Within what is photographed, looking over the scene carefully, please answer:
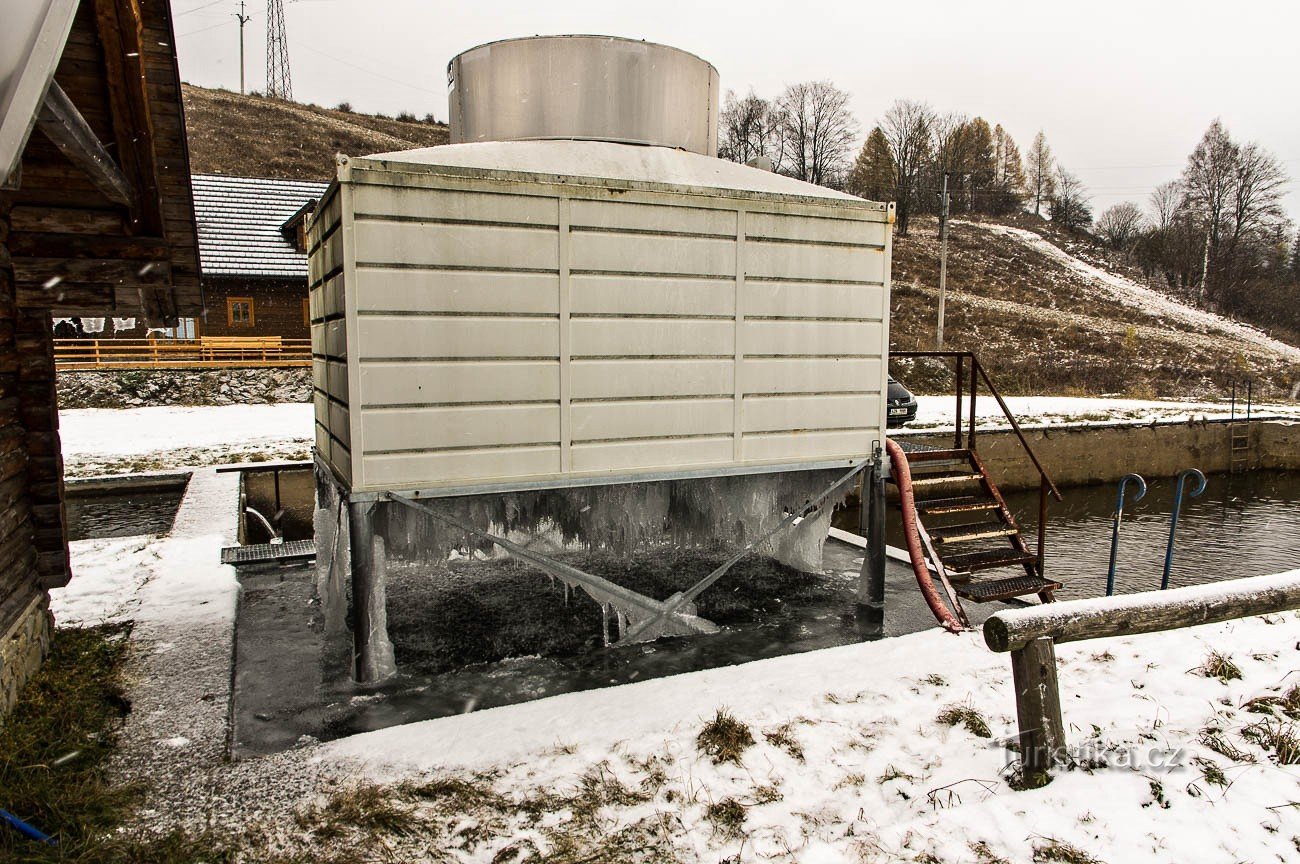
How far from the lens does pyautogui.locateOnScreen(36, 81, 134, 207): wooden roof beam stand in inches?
115

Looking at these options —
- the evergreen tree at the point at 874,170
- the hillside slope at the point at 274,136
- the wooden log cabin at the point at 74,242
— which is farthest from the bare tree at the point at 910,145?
the wooden log cabin at the point at 74,242

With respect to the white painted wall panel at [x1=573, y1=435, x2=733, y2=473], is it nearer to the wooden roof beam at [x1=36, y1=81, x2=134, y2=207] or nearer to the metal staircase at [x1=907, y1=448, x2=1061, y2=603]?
the metal staircase at [x1=907, y1=448, x2=1061, y2=603]

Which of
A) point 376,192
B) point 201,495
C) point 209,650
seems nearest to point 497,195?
point 376,192

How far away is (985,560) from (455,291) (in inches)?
195

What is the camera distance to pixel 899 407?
17.9 meters

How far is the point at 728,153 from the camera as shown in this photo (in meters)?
57.9

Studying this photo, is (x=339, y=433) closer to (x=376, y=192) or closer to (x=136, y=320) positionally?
(x=376, y=192)

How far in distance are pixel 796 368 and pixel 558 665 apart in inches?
111

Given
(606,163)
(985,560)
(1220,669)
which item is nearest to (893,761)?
(1220,669)

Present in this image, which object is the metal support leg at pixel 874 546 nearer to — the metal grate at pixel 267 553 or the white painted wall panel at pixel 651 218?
the white painted wall panel at pixel 651 218

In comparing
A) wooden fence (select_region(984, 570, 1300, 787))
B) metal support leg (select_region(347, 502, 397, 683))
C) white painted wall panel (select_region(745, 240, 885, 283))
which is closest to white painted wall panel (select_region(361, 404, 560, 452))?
metal support leg (select_region(347, 502, 397, 683))

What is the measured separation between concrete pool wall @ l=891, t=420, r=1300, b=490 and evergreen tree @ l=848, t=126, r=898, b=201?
135 feet

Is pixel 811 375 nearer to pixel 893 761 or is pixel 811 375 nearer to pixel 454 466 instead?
pixel 454 466

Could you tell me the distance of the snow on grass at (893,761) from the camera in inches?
125
